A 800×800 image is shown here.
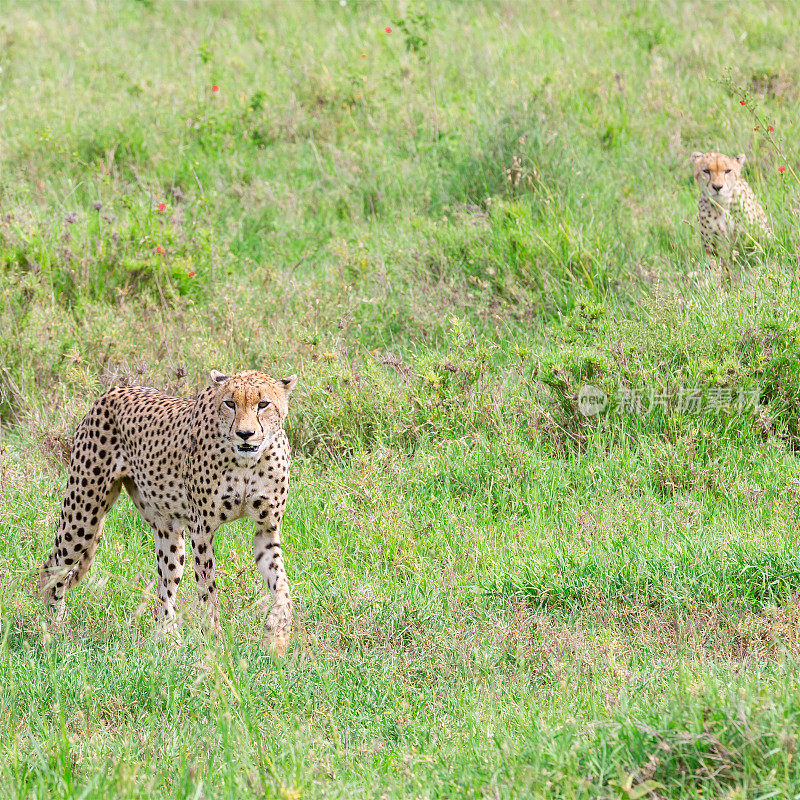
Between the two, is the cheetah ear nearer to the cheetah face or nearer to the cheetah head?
the cheetah head

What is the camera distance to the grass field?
308 cm

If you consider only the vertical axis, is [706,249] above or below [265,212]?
above

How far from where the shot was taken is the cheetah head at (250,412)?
389 cm

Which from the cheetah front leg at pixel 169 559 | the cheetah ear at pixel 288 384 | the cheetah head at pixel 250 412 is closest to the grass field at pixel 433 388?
the cheetah front leg at pixel 169 559

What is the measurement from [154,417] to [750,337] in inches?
114

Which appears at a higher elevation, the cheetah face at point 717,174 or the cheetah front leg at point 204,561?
the cheetah face at point 717,174

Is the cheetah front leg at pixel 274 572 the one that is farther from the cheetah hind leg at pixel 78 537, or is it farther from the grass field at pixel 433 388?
the cheetah hind leg at pixel 78 537

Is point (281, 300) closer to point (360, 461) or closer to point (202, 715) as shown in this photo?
point (360, 461)

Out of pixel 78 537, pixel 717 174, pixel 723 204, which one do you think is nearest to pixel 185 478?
pixel 78 537

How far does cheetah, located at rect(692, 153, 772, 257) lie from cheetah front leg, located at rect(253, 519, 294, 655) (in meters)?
3.48

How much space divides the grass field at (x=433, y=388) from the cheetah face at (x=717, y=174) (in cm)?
26

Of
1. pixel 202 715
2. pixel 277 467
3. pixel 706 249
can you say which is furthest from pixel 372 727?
→ pixel 706 249

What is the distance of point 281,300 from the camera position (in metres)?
6.58

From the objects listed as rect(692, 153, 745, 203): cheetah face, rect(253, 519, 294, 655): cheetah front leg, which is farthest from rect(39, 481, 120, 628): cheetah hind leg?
rect(692, 153, 745, 203): cheetah face
